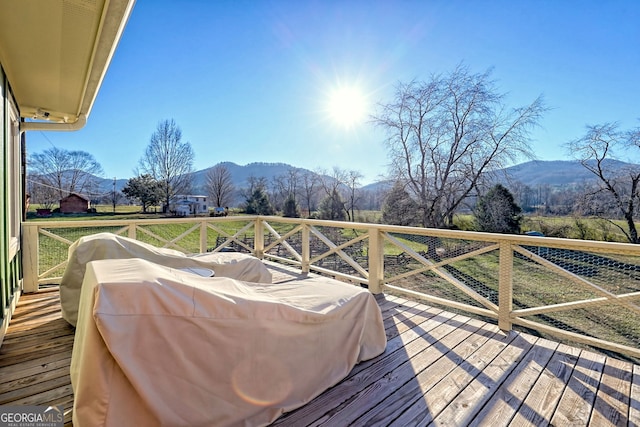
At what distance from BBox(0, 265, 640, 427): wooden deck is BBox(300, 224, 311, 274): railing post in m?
2.20

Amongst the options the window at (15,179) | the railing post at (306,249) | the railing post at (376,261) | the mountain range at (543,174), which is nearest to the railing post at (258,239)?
the railing post at (306,249)

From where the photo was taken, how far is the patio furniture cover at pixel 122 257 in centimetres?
250

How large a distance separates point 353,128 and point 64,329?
10.4 m

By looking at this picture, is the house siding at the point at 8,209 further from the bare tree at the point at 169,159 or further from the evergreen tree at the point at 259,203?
the evergreen tree at the point at 259,203

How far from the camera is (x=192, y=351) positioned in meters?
1.25

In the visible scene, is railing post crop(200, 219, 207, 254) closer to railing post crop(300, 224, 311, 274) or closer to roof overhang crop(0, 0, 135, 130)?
railing post crop(300, 224, 311, 274)

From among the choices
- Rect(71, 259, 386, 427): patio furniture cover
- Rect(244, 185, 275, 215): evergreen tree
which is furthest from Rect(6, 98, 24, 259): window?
Rect(244, 185, 275, 215): evergreen tree

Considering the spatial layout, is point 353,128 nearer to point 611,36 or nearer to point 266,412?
point 611,36

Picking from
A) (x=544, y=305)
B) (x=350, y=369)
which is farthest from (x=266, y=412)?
(x=544, y=305)

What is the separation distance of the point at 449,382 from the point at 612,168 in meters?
10.3

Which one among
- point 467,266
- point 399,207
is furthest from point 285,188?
point 467,266

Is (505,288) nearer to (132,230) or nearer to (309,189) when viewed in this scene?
(132,230)

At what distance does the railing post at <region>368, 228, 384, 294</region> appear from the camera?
3.60m

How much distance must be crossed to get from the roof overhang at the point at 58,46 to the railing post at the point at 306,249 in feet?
10.0
